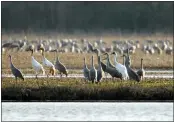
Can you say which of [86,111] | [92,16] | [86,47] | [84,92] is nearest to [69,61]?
[86,47]

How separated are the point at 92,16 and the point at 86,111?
34.0 metres

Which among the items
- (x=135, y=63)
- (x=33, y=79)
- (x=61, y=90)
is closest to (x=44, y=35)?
(x=135, y=63)

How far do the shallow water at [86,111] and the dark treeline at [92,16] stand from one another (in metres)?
28.9

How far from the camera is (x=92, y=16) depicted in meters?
50.8

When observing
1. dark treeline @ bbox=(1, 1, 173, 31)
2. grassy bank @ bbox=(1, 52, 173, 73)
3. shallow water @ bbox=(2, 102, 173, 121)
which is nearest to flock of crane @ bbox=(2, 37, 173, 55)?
dark treeline @ bbox=(1, 1, 173, 31)

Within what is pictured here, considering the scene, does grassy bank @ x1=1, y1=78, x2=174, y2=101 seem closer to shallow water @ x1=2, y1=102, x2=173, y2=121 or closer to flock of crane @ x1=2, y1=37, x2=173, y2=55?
shallow water @ x1=2, y1=102, x2=173, y2=121

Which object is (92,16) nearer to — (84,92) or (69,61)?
(69,61)

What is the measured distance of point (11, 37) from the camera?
45.8 metres

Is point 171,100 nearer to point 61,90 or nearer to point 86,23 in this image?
point 61,90

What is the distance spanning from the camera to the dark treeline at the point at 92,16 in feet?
156

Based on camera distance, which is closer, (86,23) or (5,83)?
(5,83)

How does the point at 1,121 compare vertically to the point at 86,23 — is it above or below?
below

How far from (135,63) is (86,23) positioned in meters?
20.2

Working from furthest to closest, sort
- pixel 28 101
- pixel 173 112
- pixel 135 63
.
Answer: pixel 135 63
pixel 28 101
pixel 173 112
